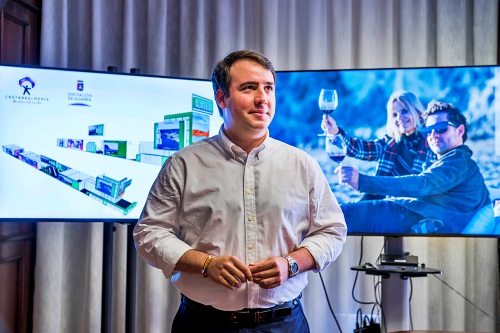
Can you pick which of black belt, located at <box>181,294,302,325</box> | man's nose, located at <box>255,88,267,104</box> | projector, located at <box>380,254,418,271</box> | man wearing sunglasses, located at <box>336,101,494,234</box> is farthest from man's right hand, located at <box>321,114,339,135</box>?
black belt, located at <box>181,294,302,325</box>

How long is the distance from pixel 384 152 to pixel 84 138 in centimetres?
148

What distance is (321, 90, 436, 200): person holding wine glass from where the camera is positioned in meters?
3.02

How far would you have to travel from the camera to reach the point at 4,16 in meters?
3.38

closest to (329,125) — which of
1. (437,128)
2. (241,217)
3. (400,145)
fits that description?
(400,145)

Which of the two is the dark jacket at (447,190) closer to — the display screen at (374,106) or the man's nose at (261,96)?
the display screen at (374,106)

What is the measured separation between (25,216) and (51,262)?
65 centimetres

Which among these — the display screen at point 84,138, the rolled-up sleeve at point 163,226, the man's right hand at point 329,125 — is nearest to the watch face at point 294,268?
the rolled-up sleeve at point 163,226

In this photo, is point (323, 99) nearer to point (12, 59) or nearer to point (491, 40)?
point (491, 40)

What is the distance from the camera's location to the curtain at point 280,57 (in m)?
3.66

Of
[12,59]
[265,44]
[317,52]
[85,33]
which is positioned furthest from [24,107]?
[317,52]

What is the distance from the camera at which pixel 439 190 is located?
300 centimetres

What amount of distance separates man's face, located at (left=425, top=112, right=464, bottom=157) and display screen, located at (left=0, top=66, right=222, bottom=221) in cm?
121

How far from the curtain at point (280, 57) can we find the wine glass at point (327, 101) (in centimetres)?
69

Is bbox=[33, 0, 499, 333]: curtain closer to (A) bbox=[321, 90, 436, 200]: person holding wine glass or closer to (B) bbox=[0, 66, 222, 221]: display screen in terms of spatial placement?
(B) bbox=[0, 66, 222, 221]: display screen
